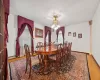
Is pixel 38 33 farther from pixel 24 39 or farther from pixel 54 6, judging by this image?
pixel 54 6

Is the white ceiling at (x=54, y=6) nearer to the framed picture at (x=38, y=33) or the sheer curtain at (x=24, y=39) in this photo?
the sheer curtain at (x=24, y=39)

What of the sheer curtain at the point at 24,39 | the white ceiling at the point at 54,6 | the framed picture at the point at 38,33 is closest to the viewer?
the white ceiling at the point at 54,6

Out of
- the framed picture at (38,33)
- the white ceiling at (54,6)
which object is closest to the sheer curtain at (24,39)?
the framed picture at (38,33)

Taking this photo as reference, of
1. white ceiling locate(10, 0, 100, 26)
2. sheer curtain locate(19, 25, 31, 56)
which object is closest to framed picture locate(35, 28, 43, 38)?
sheer curtain locate(19, 25, 31, 56)

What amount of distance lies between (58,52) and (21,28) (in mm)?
3299

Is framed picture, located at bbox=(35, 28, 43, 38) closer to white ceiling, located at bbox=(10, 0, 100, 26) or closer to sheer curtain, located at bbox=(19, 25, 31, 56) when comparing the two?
sheer curtain, located at bbox=(19, 25, 31, 56)

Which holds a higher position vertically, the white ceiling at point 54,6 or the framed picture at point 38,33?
the white ceiling at point 54,6

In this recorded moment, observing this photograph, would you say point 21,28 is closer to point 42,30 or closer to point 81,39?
point 42,30

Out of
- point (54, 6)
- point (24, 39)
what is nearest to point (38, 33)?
point (24, 39)

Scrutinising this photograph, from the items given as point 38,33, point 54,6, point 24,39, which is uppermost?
point 54,6

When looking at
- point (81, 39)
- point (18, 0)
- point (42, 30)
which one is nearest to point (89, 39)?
point (81, 39)

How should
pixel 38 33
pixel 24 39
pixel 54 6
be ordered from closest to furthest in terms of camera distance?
pixel 54 6 < pixel 24 39 < pixel 38 33

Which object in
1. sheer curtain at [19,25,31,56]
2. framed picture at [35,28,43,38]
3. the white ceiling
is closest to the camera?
the white ceiling

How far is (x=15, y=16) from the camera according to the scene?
14.3ft
